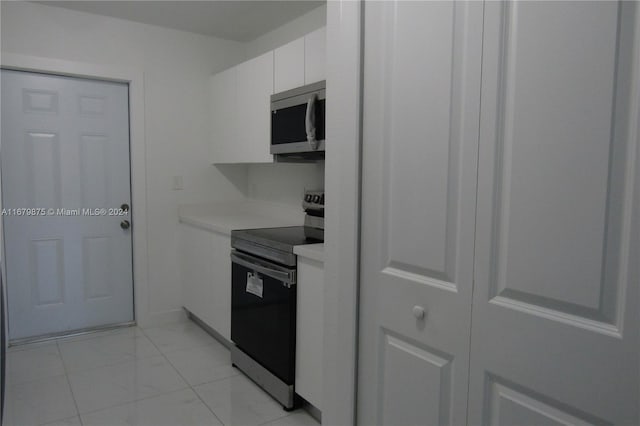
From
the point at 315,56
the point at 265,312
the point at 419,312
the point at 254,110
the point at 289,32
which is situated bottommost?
the point at 265,312

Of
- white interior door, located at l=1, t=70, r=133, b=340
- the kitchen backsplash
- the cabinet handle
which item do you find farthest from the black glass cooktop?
white interior door, located at l=1, t=70, r=133, b=340

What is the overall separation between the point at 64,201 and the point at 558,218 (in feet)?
11.3

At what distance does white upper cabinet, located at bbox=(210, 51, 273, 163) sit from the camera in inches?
117

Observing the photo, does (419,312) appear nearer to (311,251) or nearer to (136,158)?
(311,251)

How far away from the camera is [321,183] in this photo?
3113 mm

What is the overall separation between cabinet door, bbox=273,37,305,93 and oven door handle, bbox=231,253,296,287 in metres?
1.10

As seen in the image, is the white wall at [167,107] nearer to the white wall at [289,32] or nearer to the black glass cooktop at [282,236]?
the white wall at [289,32]

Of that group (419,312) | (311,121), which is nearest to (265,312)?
(311,121)

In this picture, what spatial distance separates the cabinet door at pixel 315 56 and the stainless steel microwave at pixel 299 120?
60mm

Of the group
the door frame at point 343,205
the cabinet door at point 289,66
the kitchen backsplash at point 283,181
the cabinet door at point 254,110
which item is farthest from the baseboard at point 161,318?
the door frame at point 343,205

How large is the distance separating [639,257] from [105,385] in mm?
2805

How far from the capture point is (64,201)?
3.34m

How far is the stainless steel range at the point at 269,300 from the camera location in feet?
7.63

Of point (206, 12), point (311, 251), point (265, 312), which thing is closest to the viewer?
point (311, 251)
